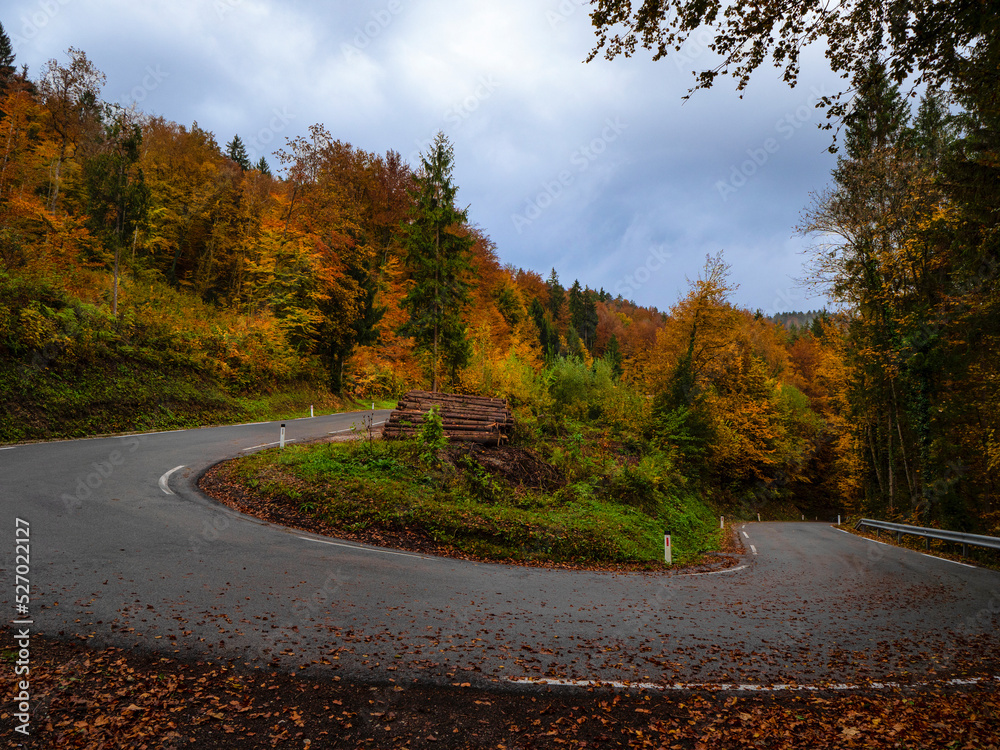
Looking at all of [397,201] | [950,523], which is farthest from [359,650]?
[397,201]

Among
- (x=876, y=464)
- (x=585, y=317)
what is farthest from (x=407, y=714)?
(x=585, y=317)

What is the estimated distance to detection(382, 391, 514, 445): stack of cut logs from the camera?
49.5 ft

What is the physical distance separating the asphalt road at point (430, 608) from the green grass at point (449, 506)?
4.33ft

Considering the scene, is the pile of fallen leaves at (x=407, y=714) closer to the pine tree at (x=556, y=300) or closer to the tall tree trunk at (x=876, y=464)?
the tall tree trunk at (x=876, y=464)

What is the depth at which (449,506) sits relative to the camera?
11.3m

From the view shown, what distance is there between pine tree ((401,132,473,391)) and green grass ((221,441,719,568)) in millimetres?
8539

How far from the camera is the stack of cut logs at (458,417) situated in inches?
594

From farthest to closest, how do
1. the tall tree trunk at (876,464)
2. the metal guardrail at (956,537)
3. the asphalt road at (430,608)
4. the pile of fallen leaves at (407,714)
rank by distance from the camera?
the tall tree trunk at (876,464), the metal guardrail at (956,537), the asphalt road at (430,608), the pile of fallen leaves at (407,714)

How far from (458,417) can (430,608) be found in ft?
33.2

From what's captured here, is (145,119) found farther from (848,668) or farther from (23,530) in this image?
(848,668)

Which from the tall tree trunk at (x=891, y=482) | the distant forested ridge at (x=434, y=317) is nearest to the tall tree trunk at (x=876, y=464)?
the distant forested ridge at (x=434, y=317)

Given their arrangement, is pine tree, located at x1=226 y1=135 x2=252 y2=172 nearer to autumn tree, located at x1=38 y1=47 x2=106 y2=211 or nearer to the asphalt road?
autumn tree, located at x1=38 y1=47 x2=106 y2=211

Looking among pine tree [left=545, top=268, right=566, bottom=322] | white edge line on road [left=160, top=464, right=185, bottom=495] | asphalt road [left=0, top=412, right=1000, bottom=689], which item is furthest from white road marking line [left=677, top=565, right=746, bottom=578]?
pine tree [left=545, top=268, right=566, bottom=322]

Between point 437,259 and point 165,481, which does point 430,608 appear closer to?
point 165,481
